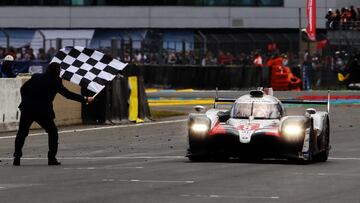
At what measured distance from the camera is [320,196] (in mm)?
11398

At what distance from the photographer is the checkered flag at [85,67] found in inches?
833

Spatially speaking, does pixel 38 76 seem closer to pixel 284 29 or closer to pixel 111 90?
pixel 111 90

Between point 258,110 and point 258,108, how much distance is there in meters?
0.03

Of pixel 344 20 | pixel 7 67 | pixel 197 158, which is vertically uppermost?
pixel 344 20

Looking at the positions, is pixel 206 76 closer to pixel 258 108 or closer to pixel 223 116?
pixel 223 116

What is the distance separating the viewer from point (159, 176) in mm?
13633

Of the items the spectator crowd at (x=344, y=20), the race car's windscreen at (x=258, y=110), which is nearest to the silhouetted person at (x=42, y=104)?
the race car's windscreen at (x=258, y=110)

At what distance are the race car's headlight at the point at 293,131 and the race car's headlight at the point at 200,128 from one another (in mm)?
1136

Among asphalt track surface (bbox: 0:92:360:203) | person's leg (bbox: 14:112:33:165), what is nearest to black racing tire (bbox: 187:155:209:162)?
asphalt track surface (bbox: 0:92:360:203)

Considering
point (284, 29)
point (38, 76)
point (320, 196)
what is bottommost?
point (320, 196)

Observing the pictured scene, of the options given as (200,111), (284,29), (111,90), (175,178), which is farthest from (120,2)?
(175,178)

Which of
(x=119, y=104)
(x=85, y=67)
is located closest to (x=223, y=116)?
(x=85, y=67)

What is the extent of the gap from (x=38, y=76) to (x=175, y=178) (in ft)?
11.4

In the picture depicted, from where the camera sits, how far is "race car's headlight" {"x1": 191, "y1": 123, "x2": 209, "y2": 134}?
16.0 meters
